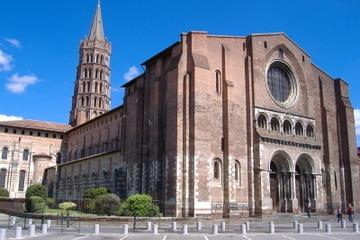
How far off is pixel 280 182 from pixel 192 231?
15058 millimetres

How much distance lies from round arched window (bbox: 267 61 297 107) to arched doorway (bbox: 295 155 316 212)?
5505 mm

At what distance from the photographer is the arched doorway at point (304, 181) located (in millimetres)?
35312

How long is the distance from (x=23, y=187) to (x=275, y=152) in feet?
147

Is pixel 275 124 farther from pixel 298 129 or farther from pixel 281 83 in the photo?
pixel 281 83

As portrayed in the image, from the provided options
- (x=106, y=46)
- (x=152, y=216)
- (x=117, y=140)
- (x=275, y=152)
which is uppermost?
(x=106, y=46)

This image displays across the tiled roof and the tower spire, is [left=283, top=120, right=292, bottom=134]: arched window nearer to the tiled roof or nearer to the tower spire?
the tiled roof

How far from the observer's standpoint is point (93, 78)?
259 ft

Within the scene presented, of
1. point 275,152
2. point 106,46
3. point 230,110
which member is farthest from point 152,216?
point 106,46

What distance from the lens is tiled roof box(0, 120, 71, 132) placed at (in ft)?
202

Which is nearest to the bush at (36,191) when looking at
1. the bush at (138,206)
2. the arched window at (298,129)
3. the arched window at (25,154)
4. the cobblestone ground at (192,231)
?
the cobblestone ground at (192,231)

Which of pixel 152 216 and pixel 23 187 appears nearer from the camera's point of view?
pixel 152 216

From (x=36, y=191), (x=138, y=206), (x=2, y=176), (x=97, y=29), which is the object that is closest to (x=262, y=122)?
(x=138, y=206)

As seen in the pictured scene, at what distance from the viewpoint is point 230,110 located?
103 feet

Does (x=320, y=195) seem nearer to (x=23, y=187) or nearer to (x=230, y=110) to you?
(x=230, y=110)
